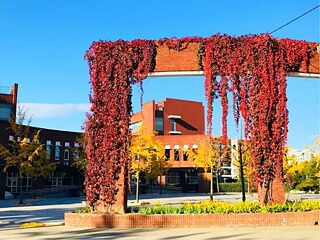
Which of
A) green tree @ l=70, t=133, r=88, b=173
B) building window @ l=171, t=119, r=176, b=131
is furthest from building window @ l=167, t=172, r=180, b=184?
green tree @ l=70, t=133, r=88, b=173

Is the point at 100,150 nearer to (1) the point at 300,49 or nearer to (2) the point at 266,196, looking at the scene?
(2) the point at 266,196

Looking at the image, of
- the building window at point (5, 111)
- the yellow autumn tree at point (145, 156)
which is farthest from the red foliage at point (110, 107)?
the building window at point (5, 111)

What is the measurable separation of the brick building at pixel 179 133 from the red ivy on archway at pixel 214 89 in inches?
1183

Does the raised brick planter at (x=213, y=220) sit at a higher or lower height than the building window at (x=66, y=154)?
lower

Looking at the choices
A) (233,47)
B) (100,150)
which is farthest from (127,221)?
(233,47)

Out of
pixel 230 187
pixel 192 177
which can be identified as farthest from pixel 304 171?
pixel 192 177

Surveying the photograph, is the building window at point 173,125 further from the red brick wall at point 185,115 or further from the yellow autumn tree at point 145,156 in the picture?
the yellow autumn tree at point 145,156

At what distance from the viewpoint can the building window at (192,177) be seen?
52062 mm

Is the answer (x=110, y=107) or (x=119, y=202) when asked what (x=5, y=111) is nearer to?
(x=110, y=107)

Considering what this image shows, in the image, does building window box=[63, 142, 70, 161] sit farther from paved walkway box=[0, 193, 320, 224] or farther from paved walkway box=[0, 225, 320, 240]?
paved walkway box=[0, 225, 320, 240]

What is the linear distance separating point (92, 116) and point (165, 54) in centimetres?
368

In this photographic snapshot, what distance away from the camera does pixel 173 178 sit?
5291cm

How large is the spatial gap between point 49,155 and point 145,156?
11909 millimetres

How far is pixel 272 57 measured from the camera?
14562 millimetres
